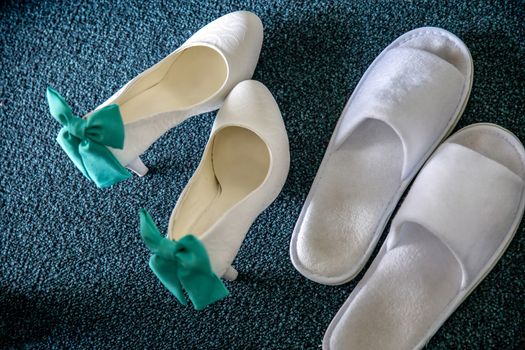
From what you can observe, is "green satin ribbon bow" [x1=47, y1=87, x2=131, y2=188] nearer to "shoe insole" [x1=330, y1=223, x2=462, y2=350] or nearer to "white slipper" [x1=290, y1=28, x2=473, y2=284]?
"white slipper" [x1=290, y1=28, x2=473, y2=284]

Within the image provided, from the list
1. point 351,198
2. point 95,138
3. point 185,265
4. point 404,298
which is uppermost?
point 95,138

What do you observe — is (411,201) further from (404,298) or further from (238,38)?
(238,38)

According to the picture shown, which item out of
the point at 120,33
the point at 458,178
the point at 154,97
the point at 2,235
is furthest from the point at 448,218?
the point at 2,235

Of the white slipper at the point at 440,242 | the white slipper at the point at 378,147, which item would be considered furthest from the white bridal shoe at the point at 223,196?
the white slipper at the point at 440,242

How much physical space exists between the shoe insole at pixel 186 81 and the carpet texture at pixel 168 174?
77mm

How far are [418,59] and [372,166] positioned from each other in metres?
0.21

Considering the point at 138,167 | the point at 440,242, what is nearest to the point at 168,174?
the point at 138,167

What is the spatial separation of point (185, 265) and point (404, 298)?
1.32ft

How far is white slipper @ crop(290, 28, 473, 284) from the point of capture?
0.97 m

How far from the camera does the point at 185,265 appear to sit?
2.68 feet

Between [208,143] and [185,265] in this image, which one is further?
[208,143]

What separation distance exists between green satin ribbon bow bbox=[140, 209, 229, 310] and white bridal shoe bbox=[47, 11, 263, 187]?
0.15 m

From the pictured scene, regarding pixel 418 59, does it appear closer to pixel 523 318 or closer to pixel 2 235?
pixel 523 318

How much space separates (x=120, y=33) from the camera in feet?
3.93
